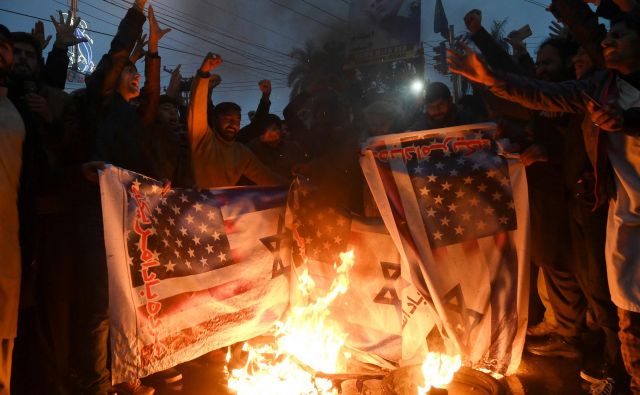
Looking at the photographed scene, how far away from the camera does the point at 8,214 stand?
3.09m

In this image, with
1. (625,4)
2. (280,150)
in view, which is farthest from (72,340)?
(625,4)

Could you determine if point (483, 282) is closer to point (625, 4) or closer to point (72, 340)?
point (625, 4)

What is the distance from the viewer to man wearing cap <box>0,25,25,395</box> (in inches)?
119

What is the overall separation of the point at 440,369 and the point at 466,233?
1.08 meters

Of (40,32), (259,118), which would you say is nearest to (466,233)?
(259,118)

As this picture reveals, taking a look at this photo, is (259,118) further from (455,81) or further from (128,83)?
(455,81)

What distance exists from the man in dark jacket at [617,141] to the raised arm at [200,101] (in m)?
2.18

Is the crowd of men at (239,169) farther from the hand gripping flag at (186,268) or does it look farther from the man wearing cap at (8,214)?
the hand gripping flag at (186,268)

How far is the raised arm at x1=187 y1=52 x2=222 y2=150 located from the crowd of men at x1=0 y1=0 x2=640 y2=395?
0.01 metres

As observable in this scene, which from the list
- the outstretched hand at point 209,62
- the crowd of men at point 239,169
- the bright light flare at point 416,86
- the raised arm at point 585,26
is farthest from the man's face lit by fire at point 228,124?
the bright light flare at point 416,86

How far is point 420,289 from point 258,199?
68.9 inches

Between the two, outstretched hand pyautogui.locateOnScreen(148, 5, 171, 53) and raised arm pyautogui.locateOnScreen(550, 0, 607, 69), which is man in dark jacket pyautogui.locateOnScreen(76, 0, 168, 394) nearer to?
outstretched hand pyautogui.locateOnScreen(148, 5, 171, 53)

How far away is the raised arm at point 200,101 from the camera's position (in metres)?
4.17

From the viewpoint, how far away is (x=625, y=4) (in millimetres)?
3703
